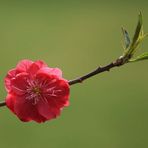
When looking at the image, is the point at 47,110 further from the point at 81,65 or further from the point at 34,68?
the point at 81,65

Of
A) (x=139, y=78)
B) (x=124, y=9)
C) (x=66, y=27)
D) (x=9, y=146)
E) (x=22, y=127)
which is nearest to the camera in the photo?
A: (x=9, y=146)

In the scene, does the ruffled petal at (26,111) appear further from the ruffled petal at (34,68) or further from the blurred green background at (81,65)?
the blurred green background at (81,65)

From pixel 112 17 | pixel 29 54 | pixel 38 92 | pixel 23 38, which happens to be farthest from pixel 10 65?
pixel 38 92

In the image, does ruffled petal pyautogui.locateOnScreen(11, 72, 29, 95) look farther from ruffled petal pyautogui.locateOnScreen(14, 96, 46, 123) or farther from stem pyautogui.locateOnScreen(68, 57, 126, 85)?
stem pyautogui.locateOnScreen(68, 57, 126, 85)

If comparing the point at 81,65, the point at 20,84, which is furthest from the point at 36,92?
the point at 81,65

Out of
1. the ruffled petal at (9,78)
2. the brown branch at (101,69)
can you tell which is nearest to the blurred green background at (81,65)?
the ruffled petal at (9,78)

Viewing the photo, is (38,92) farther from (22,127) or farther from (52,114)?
(22,127)
